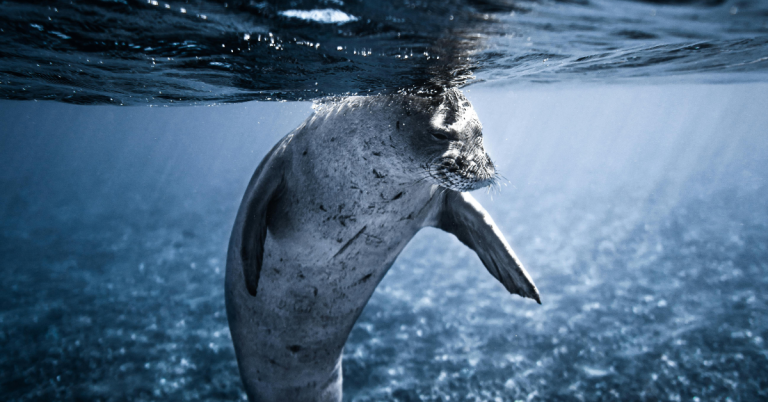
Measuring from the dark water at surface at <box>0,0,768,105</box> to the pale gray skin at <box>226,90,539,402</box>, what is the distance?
2.53 ft

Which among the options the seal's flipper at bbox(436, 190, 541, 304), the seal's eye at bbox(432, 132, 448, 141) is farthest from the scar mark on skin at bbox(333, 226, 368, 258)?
the seal's flipper at bbox(436, 190, 541, 304)

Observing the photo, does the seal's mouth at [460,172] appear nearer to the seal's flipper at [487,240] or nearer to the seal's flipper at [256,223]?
the seal's flipper at [487,240]

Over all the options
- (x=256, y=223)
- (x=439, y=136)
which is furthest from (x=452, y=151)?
(x=256, y=223)

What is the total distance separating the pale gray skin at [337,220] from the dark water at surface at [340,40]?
30.4 inches

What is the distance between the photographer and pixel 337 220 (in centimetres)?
265

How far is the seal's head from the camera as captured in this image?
230 cm

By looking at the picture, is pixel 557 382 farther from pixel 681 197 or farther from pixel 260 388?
pixel 681 197

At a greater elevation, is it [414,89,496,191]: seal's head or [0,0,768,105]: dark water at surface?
[0,0,768,105]: dark water at surface

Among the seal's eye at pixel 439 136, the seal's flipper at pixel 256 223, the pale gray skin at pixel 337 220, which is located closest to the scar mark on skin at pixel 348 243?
the pale gray skin at pixel 337 220

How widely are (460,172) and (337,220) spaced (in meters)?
0.91

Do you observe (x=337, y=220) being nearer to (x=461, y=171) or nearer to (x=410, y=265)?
(x=461, y=171)

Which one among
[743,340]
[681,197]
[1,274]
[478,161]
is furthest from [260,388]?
[681,197]

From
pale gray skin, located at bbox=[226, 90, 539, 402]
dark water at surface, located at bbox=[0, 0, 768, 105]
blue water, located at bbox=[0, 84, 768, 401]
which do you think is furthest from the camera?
blue water, located at bbox=[0, 84, 768, 401]

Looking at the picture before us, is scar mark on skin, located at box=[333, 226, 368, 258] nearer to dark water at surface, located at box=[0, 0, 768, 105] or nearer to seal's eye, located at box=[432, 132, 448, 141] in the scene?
seal's eye, located at box=[432, 132, 448, 141]
